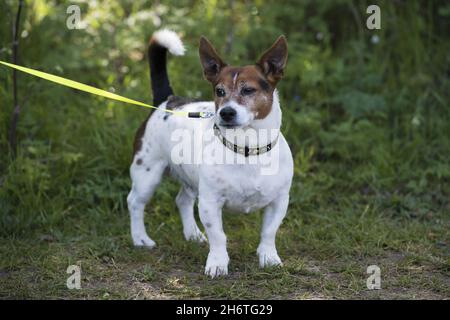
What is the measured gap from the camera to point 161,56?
15.3 feet

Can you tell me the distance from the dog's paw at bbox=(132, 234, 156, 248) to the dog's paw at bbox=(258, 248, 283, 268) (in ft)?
2.80

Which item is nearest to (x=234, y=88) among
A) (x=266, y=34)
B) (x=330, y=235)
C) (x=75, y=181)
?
(x=330, y=235)

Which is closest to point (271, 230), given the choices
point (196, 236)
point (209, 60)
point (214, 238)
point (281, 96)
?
point (214, 238)

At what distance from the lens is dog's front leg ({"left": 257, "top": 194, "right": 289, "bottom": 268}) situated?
4004 mm

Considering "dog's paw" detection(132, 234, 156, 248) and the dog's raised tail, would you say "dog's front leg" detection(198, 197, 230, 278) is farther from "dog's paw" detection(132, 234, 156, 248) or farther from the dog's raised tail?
the dog's raised tail

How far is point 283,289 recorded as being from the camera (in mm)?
3699

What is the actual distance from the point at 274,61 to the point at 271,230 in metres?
1.03

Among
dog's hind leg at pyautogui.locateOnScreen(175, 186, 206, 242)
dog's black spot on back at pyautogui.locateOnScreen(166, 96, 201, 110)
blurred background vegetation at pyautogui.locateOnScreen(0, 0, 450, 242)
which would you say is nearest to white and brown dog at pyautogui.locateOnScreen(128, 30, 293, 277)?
dog's black spot on back at pyautogui.locateOnScreen(166, 96, 201, 110)

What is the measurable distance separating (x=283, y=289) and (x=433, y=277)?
0.92 meters

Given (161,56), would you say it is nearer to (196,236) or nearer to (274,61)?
(274,61)

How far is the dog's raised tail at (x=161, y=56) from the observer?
446 centimetres

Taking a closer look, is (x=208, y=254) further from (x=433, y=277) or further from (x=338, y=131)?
(x=338, y=131)

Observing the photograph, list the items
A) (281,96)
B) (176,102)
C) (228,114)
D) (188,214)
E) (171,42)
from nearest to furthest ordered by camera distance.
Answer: (228,114)
(171,42)
(176,102)
(188,214)
(281,96)

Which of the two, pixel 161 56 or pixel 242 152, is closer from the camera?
pixel 242 152
